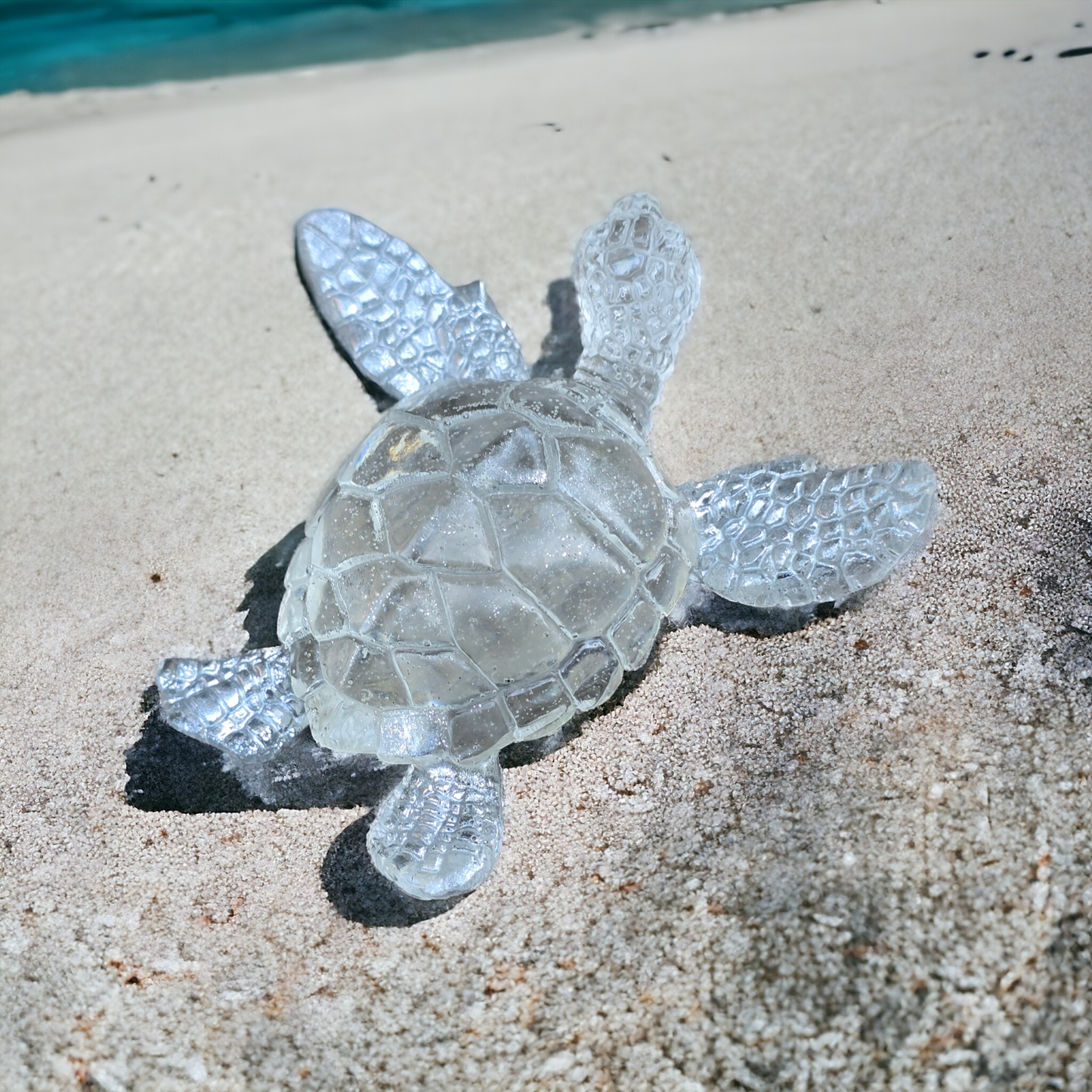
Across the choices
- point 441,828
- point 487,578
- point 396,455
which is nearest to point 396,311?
point 396,455

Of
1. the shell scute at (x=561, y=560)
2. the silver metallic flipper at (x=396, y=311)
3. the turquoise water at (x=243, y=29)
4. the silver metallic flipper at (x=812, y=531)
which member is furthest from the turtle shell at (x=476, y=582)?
the turquoise water at (x=243, y=29)

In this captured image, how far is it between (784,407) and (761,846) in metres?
1.18

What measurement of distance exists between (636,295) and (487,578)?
3.21ft

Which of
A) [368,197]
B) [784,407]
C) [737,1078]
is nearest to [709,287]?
[784,407]

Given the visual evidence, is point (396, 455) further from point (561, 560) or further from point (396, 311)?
point (396, 311)

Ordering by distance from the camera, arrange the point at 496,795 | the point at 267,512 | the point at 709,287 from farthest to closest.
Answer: the point at 709,287, the point at 267,512, the point at 496,795

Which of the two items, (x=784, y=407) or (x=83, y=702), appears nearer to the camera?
(x=83, y=702)

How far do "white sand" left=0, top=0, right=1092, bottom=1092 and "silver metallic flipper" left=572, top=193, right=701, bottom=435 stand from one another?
0.18 metres

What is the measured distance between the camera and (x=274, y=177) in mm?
3252

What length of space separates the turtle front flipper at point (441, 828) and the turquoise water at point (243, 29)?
368 cm

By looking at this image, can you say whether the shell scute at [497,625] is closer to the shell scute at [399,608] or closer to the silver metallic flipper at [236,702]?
the shell scute at [399,608]

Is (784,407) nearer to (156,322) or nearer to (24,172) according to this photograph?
(156,322)

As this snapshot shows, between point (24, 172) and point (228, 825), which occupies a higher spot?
point (24, 172)

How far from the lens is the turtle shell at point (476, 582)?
167cm
